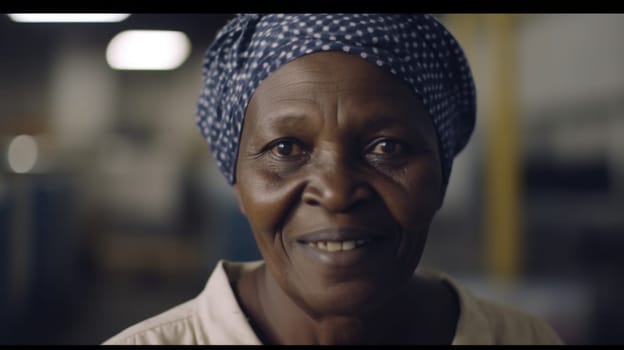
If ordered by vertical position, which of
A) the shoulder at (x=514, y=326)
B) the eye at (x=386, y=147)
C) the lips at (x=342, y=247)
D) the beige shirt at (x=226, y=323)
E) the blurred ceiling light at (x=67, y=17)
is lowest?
the shoulder at (x=514, y=326)

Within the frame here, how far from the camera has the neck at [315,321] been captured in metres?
0.90

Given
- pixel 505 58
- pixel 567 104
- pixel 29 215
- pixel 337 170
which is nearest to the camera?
pixel 337 170

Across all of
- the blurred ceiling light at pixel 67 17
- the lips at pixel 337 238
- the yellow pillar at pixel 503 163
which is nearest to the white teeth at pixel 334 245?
the lips at pixel 337 238

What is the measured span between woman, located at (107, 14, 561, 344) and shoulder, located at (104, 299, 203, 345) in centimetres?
2

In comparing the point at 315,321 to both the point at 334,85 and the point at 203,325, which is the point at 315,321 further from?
the point at 334,85

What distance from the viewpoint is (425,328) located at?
1000 mm

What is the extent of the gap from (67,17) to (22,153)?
2378 millimetres

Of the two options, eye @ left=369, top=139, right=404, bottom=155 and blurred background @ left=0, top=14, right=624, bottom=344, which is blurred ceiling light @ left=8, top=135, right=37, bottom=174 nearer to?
blurred background @ left=0, top=14, right=624, bottom=344

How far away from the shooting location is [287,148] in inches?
33.0

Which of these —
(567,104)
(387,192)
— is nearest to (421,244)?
(387,192)

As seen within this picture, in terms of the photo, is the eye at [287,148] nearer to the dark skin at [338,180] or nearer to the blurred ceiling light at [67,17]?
the dark skin at [338,180]

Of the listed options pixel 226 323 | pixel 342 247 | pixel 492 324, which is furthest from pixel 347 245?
pixel 492 324
